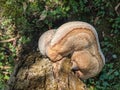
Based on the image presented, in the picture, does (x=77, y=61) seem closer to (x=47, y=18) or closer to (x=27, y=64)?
(x=27, y=64)

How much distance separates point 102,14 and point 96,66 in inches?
76.1

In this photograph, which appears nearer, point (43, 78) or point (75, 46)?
point (75, 46)

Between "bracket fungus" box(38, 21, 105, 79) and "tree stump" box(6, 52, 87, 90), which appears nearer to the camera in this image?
"bracket fungus" box(38, 21, 105, 79)

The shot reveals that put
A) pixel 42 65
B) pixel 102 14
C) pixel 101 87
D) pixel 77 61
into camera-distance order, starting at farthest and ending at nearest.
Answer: pixel 102 14, pixel 101 87, pixel 42 65, pixel 77 61

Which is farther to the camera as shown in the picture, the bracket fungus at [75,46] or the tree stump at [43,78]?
the tree stump at [43,78]

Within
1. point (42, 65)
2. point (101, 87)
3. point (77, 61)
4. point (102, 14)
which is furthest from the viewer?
point (102, 14)

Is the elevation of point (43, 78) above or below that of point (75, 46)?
below

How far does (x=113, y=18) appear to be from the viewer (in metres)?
5.03

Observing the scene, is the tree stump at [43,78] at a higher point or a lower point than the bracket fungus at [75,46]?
lower

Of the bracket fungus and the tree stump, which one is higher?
the bracket fungus

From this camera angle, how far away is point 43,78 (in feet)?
10.8

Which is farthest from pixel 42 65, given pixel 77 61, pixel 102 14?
pixel 102 14

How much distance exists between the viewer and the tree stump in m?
3.17

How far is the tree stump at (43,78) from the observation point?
3170mm
